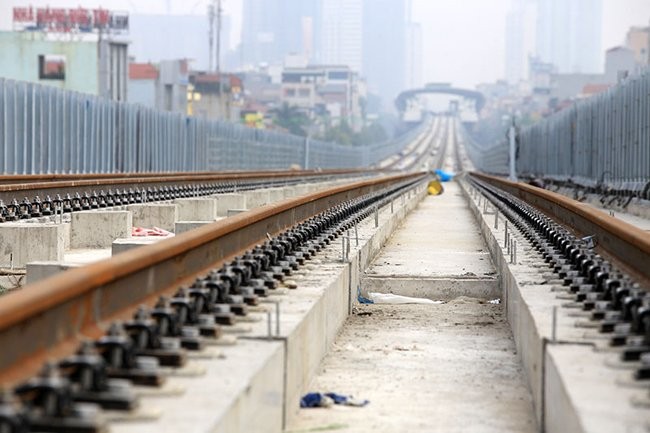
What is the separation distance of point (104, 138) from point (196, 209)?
19.8m

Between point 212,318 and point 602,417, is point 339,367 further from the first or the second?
point 602,417

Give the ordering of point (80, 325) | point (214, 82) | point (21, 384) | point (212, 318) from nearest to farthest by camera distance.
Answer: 1. point (21, 384)
2. point (80, 325)
3. point (212, 318)
4. point (214, 82)

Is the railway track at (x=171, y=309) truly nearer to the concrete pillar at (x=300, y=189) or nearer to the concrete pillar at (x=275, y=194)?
the concrete pillar at (x=275, y=194)

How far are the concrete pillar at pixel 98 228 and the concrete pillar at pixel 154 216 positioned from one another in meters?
3.26

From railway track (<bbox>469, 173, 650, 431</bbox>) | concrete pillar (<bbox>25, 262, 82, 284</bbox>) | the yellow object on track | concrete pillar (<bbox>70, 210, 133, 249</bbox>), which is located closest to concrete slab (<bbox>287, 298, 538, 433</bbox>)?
railway track (<bbox>469, 173, 650, 431</bbox>)

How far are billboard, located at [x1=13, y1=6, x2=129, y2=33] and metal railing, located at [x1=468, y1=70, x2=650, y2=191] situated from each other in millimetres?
58378

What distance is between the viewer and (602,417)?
523cm

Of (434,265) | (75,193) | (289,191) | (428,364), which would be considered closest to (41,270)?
(428,364)

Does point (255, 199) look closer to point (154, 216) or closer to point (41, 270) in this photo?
point (154, 216)

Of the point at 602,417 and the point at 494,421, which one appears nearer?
the point at 602,417

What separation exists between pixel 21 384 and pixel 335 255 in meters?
8.37

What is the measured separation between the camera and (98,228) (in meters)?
18.1

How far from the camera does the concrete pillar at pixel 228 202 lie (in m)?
28.2

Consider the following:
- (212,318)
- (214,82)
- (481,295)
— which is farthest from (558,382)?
(214,82)
